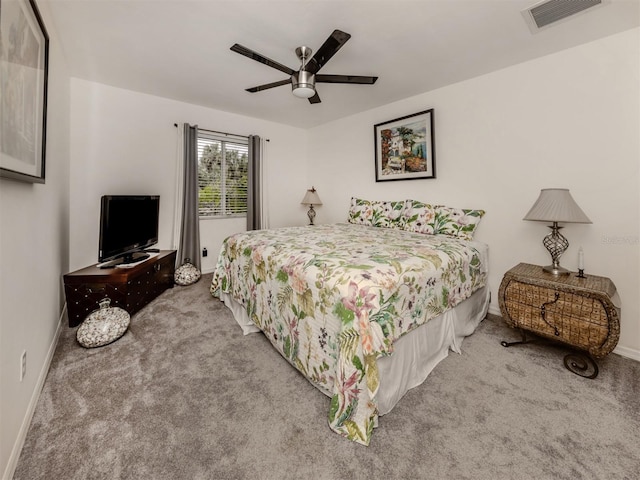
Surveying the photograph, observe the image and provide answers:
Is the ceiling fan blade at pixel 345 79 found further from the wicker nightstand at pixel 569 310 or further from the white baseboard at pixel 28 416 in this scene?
the white baseboard at pixel 28 416

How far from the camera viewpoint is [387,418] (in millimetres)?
1394

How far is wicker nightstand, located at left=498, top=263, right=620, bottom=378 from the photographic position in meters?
1.65

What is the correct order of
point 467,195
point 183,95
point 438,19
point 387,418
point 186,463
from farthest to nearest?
point 183,95 < point 467,195 < point 438,19 < point 387,418 < point 186,463

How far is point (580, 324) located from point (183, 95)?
4.50m

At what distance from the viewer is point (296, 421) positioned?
4.49 ft

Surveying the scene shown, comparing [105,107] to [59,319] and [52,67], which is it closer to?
[52,67]

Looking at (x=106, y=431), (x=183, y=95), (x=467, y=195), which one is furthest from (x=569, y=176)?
(x=183, y=95)

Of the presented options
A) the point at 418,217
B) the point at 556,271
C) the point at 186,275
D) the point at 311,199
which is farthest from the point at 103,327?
the point at 556,271

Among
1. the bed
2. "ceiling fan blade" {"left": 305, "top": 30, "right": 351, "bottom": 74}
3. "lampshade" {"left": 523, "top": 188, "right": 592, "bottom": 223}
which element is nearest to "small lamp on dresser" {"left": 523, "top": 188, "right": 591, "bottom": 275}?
"lampshade" {"left": 523, "top": 188, "right": 592, "bottom": 223}

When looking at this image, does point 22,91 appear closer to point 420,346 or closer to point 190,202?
point 420,346

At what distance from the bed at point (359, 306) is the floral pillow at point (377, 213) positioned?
850mm

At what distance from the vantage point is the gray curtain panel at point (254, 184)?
164 inches

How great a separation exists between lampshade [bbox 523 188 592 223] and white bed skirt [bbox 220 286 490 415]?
2.66 feet

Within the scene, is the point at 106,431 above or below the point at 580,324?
below
